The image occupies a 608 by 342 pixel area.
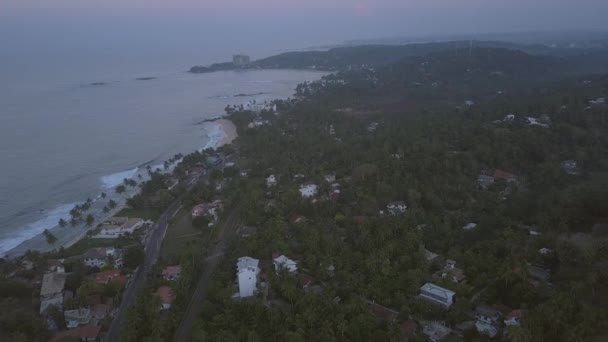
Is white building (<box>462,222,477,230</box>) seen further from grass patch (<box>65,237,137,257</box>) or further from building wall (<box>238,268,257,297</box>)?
grass patch (<box>65,237,137,257</box>)

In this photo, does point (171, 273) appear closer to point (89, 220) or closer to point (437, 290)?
point (89, 220)

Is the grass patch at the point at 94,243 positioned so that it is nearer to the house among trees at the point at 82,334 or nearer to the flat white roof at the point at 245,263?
the house among trees at the point at 82,334

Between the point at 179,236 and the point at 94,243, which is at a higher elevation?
the point at 94,243

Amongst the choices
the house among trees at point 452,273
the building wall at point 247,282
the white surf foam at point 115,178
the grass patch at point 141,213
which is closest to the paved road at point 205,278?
the building wall at point 247,282

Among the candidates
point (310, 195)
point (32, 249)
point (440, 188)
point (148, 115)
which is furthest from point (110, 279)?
point (148, 115)

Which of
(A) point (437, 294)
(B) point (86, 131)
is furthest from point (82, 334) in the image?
(B) point (86, 131)
